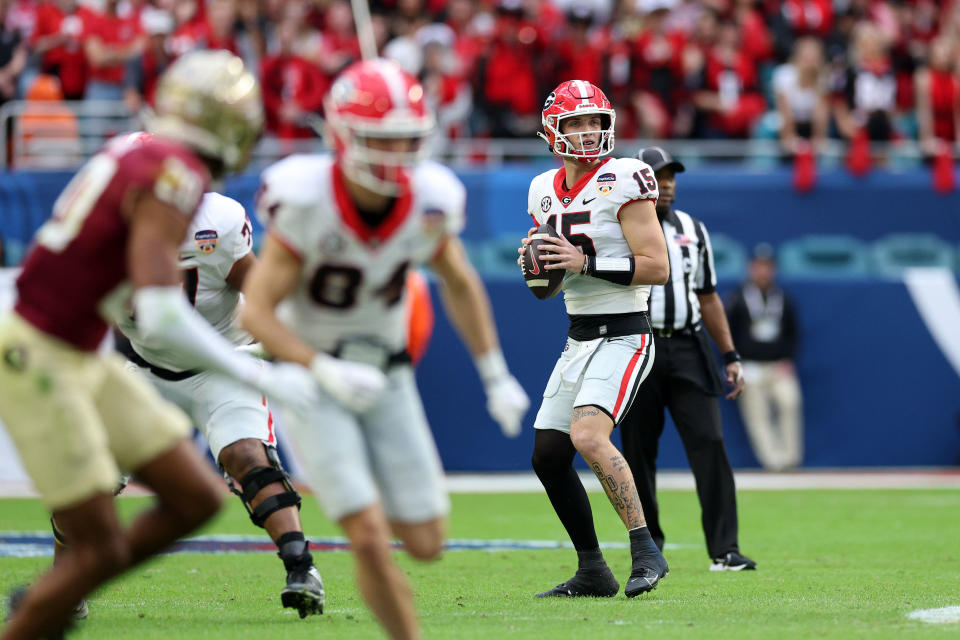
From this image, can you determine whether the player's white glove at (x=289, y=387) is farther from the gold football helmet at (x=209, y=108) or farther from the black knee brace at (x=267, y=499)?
the black knee brace at (x=267, y=499)

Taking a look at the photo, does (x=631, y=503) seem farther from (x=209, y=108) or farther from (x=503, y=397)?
(x=209, y=108)

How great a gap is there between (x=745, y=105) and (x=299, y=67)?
4393mm

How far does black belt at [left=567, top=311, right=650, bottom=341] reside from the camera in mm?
6098

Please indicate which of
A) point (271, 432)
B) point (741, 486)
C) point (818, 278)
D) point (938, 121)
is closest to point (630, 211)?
point (271, 432)

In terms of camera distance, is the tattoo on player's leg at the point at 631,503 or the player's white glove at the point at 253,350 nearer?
the player's white glove at the point at 253,350

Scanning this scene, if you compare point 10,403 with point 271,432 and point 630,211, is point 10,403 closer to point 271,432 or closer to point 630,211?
point 271,432

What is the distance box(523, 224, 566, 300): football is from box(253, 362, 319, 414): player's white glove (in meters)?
2.36

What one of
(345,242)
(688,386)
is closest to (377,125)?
(345,242)

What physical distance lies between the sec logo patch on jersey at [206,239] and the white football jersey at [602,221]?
1.50m

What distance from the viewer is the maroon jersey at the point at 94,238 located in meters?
3.77

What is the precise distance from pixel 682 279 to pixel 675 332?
0.90 ft

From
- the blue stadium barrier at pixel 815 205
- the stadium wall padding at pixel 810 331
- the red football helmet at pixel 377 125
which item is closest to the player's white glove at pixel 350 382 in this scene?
the red football helmet at pixel 377 125

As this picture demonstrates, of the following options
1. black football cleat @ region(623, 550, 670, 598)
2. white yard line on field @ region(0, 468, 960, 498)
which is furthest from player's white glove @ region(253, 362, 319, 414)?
white yard line on field @ region(0, 468, 960, 498)

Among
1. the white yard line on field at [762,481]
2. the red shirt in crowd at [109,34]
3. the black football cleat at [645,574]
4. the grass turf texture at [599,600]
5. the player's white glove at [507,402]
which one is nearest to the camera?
the player's white glove at [507,402]
